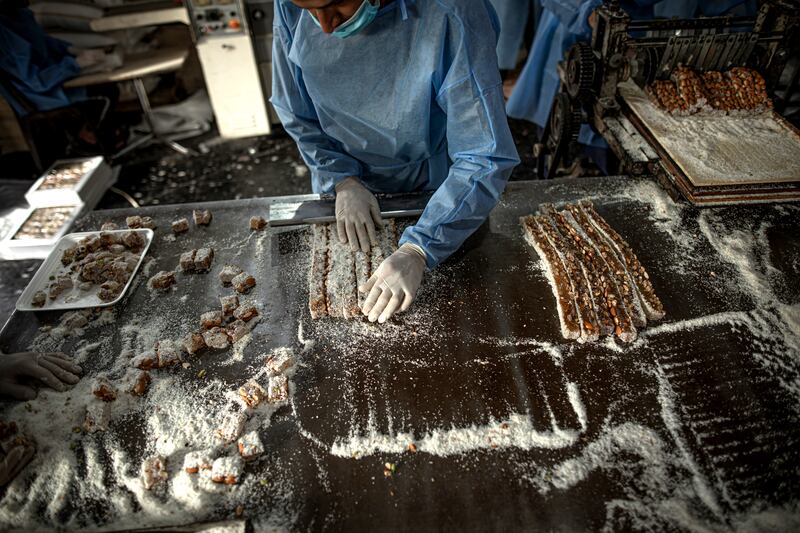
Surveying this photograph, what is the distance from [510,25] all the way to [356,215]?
423 cm

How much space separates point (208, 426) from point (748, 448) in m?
1.88

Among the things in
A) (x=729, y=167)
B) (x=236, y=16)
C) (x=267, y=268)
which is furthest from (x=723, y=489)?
(x=236, y=16)

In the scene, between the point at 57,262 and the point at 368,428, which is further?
the point at 57,262

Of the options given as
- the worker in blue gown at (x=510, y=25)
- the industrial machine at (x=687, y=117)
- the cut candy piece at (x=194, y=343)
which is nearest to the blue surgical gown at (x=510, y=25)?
the worker in blue gown at (x=510, y=25)

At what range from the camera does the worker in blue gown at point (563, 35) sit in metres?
3.91

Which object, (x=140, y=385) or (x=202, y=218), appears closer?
(x=140, y=385)

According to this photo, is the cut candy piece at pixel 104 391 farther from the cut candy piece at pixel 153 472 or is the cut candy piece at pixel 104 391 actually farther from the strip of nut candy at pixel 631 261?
the strip of nut candy at pixel 631 261

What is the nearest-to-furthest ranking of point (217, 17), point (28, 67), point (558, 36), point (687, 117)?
point (687, 117), point (558, 36), point (28, 67), point (217, 17)

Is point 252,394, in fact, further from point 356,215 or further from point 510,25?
point 510,25

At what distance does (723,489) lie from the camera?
59.9 inches

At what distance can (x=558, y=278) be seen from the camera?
2205 millimetres

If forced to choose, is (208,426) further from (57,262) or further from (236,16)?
(236,16)

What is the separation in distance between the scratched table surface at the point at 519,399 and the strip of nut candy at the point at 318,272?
0.17 ft

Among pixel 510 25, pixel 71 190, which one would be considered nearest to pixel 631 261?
pixel 510 25
